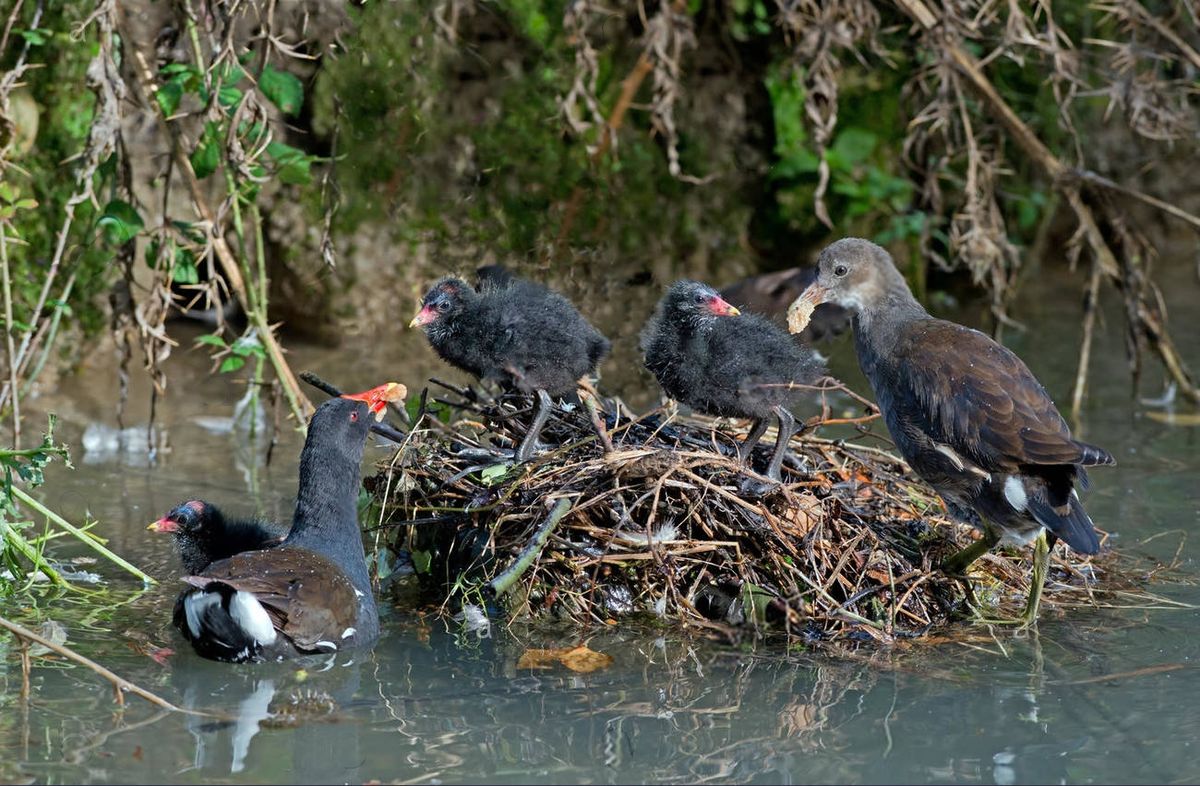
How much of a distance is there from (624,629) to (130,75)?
336 cm

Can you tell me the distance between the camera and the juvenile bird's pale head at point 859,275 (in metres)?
5.21

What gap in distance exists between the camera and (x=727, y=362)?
4969 millimetres

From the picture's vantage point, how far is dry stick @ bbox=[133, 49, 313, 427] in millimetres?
5812

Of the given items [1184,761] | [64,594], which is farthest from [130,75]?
[1184,761]

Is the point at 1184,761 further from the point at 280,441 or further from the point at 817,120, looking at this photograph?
the point at 280,441

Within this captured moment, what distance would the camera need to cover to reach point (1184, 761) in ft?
12.3

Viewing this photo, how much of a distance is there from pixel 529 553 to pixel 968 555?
1433 millimetres

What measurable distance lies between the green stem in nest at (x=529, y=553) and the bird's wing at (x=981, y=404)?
47.3 inches

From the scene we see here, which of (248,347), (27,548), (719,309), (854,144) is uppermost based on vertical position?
(854,144)

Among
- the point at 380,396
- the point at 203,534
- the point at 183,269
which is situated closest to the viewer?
the point at 203,534

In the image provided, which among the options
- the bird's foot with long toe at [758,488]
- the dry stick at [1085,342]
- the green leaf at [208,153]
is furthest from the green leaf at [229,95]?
the dry stick at [1085,342]

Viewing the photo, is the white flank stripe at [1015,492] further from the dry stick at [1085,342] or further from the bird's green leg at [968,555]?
the dry stick at [1085,342]

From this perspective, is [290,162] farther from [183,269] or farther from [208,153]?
[183,269]

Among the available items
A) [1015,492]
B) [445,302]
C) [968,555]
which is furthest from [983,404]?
[445,302]
